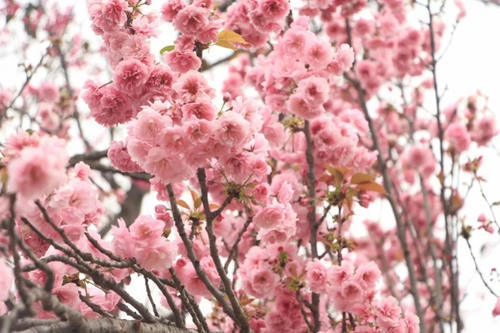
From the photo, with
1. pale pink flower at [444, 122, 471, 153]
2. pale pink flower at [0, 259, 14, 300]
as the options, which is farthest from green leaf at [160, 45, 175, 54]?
pale pink flower at [444, 122, 471, 153]

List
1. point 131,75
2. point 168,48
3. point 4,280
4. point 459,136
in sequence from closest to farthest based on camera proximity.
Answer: point 4,280 < point 131,75 < point 168,48 < point 459,136

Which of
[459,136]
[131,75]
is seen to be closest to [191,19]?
[131,75]

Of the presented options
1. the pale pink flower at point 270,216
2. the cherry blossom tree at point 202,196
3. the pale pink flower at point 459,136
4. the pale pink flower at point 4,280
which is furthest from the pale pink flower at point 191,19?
the pale pink flower at point 459,136

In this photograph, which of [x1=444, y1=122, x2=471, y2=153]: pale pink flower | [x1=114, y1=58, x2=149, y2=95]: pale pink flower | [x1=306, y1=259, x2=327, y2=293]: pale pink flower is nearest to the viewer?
[x1=114, y1=58, x2=149, y2=95]: pale pink flower

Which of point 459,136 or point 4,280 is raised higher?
point 459,136

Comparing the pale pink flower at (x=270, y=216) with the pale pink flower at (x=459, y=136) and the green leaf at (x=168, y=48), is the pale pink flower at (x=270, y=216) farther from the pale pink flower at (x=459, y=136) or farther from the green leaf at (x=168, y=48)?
the pale pink flower at (x=459, y=136)

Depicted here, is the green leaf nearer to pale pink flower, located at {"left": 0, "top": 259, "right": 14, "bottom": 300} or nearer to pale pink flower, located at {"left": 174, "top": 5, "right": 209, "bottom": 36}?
pale pink flower, located at {"left": 174, "top": 5, "right": 209, "bottom": 36}

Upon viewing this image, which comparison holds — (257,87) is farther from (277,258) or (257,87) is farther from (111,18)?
(111,18)

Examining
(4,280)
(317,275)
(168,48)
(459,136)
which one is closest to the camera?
(4,280)

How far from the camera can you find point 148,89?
1729mm

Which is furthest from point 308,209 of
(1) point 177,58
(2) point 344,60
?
(1) point 177,58

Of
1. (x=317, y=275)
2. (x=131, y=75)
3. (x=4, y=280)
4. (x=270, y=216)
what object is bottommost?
(x=4, y=280)

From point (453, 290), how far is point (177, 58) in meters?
2.09

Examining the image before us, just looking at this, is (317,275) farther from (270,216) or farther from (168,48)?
(168,48)
